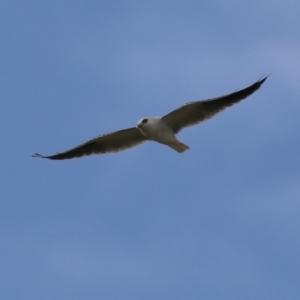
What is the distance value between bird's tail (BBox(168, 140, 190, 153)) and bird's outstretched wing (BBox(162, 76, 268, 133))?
1.31ft

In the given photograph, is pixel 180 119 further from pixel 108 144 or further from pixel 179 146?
pixel 108 144

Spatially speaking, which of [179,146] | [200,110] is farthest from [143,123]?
[200,110]

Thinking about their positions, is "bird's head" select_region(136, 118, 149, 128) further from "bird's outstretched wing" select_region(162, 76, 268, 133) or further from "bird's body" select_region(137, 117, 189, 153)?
"bird's outstretched wing" select_region(162, 76, 268, 133)

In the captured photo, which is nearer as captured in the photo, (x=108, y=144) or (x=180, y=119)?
(x=180, y=119)

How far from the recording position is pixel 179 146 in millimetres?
21906

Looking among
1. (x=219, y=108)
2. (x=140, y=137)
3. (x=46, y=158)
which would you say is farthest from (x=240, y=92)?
(x=46, y=158)

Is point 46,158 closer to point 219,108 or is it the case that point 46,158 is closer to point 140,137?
point 140,137

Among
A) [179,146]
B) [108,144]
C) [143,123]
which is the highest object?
[108,144]

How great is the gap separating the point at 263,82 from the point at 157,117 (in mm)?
2015

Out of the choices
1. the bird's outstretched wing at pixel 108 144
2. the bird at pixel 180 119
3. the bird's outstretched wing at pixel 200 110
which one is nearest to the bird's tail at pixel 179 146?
the bird at pixel 180 119

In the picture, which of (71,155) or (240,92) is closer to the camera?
(240,92)

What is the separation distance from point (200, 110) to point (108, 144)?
2256 mm

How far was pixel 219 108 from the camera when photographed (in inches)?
870

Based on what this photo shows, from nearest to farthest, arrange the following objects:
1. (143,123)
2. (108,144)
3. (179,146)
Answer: (143,123)
(179,146)
(108,144)
